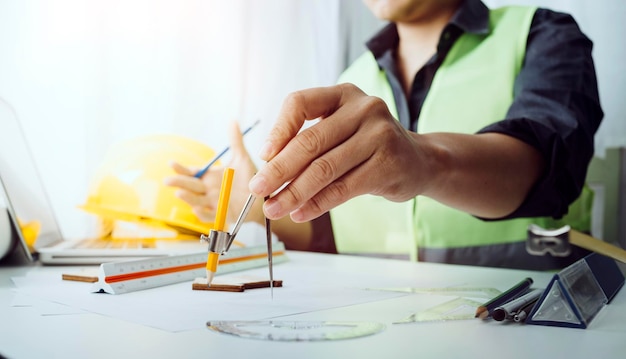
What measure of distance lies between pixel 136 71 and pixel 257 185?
1.08 metres

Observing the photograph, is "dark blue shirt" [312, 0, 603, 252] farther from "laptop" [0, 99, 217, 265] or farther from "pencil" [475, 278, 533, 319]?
"laptop" [0, 99, 217, 265]

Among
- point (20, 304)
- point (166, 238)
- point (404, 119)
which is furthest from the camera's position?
point (404, 119)

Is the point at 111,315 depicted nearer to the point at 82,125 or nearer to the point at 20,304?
the point at 20,304

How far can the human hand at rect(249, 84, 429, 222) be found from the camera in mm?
554

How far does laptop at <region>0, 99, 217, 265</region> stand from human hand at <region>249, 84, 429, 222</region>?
381 mm

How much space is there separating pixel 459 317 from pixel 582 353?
0.38 feet

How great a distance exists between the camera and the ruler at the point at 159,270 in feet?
2.03

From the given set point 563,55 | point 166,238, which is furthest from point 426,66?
point 166,238

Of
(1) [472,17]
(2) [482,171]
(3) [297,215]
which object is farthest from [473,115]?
(3) [297,215]

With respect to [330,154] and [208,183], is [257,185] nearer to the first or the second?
[330,154]

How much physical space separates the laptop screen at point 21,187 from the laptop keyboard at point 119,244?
0.07m

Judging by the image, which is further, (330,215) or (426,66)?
(330,215)

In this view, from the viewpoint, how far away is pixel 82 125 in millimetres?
1410

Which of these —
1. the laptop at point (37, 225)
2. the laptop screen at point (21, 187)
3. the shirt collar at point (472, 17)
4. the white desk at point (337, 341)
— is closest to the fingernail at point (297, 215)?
the white desk at point (337, 341)
